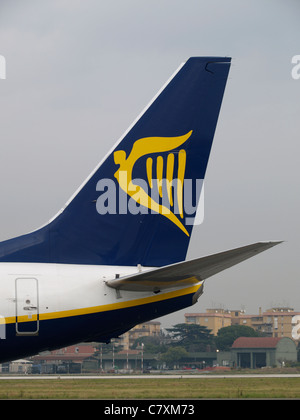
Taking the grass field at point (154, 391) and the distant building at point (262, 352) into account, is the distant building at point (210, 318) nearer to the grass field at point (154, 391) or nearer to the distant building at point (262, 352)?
the distant building at point (262, 352)

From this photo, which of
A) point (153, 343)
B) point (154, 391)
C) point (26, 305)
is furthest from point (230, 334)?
point (26, 305)

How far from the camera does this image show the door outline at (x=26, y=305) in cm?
1434

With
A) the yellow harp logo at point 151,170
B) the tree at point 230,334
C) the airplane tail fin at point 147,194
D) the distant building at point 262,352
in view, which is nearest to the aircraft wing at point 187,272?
the airplane tail fin at point 147,194

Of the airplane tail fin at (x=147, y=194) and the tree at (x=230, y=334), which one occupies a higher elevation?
the airplane tail fin at (x=147, y=194)

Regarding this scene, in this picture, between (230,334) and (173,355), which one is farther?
(173,355)

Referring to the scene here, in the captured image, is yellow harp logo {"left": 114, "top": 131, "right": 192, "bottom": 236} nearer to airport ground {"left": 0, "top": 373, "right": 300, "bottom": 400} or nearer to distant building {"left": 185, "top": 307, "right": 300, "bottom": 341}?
airport ground {"left": 0, "top": 373, "right": 300, "bottom": 400}

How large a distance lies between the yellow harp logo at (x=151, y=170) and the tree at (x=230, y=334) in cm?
5431

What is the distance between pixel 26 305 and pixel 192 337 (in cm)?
6467

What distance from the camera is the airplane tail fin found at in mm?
15938

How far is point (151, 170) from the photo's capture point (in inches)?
640

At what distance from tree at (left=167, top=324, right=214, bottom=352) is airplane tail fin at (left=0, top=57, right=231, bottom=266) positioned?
59242 mm

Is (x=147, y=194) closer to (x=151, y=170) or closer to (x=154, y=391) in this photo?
(x=151, y=170)

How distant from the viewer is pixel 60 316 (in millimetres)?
14648
